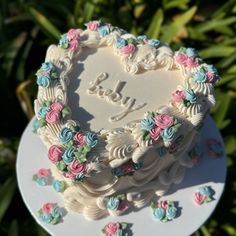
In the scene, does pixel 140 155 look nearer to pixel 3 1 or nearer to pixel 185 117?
pixel 185 117

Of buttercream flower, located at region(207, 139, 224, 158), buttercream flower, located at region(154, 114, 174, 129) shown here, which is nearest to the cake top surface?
buttercream flower, located at region(154, 114, 174, 129)

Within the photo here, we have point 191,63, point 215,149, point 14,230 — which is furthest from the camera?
point 14,230

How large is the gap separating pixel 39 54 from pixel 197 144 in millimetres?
1369

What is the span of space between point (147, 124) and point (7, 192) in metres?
0.95

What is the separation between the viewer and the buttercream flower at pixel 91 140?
1598mm

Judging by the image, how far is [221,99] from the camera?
2.43 meters

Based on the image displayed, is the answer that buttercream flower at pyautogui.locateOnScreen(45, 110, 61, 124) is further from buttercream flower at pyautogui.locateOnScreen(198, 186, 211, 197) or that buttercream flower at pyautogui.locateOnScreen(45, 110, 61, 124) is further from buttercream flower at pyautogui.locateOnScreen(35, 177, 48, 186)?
buttercream flower at pyautogui.locateOnScreen(198, 186, 211, 197)

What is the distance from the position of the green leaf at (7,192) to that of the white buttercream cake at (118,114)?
16.2 inches

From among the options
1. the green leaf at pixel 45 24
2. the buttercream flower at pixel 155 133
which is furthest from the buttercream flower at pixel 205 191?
the green leaf at pixel 45 24

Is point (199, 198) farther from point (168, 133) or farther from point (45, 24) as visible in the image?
point (45, 24)

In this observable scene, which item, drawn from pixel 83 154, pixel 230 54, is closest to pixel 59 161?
pixel 83 154

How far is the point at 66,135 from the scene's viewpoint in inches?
63.9

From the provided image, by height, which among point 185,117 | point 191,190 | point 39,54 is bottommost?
point 39,54

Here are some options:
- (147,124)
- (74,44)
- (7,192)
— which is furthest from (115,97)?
(7,192)
